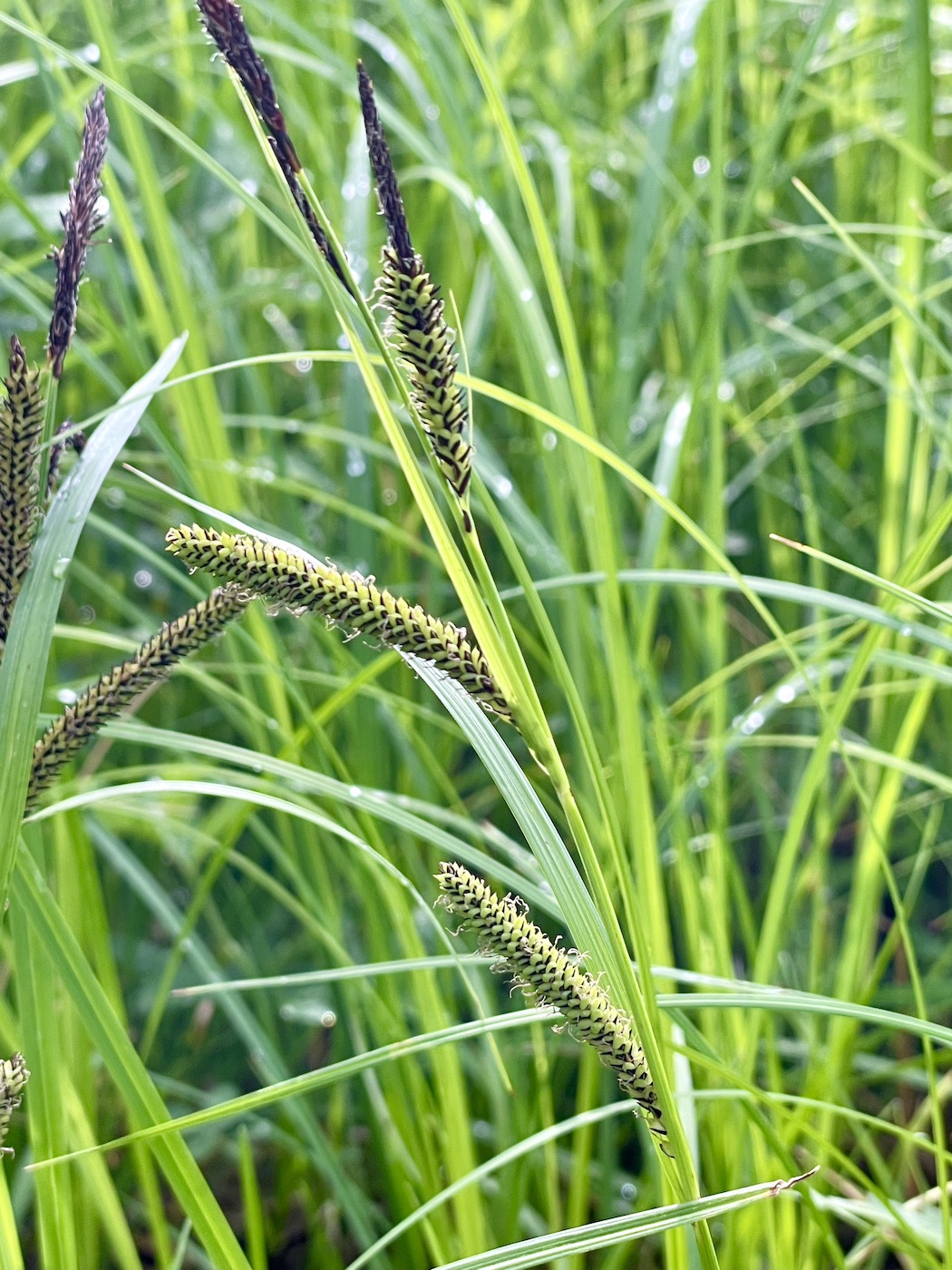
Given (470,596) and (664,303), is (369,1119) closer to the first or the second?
(470,596)

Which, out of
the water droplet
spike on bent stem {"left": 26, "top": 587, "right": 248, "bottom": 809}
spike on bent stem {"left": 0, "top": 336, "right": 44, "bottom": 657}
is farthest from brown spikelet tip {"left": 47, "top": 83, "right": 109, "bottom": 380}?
the water droplet

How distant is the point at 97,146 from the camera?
19.3 inches

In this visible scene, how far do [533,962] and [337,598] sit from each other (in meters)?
0.15

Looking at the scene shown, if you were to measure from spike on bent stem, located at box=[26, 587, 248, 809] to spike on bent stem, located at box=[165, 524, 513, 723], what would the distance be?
0.26 ft

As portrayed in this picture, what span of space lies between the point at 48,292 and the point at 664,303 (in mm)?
761

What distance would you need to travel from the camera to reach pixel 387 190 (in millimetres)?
387

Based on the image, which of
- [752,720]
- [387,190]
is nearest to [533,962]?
[387,190]

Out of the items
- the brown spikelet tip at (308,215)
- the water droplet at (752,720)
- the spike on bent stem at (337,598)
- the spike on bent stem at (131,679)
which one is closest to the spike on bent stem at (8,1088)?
the spike on bent stem at (131,679)

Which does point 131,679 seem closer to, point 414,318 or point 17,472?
point 17,472

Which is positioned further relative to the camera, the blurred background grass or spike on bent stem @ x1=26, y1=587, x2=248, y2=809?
the blurred background grass

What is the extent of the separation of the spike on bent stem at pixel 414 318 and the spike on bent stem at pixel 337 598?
62mm

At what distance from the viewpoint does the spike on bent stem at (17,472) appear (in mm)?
460

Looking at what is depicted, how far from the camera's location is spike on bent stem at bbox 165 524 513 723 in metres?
0.40

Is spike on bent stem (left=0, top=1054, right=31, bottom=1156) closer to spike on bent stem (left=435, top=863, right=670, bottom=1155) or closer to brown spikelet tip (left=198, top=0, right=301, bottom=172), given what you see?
spike on bent stem (left=435, top=863, right=670, bottom=1155)
